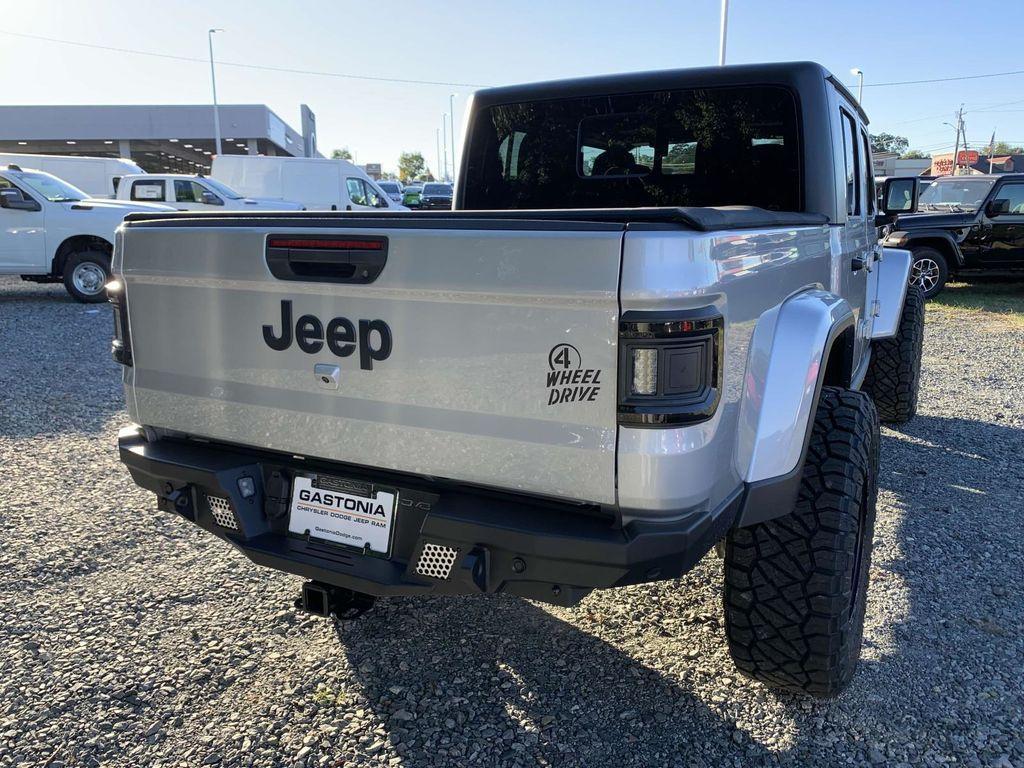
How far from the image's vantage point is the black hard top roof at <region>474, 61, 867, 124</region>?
10.8 ft

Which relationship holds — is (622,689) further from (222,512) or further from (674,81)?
(674,81)

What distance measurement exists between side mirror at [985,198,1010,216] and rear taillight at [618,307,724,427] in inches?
476

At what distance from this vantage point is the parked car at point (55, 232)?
10680 mm

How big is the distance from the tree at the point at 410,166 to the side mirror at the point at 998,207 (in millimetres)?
95425

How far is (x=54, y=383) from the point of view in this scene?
271 inches

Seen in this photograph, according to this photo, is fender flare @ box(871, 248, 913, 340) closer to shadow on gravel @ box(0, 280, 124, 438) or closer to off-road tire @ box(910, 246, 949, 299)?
shadow on gravel @ box(0, 280, 124, 438)

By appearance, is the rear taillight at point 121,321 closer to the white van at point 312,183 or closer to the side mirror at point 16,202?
the side mirror at point 16,202

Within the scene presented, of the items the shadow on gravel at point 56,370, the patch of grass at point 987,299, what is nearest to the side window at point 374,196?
the shadow on gravel at point 56,370

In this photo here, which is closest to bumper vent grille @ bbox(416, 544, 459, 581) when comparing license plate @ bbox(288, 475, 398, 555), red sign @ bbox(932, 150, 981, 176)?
license plate @ bbox(288, 475, 398, 555)

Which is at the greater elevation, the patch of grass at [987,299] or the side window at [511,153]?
the side window at [511,153]

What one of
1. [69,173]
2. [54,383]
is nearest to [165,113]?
[69,173]

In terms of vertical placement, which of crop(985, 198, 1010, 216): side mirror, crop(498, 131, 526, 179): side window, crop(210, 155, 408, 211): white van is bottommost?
crop(498, 131, 526, 179): side window

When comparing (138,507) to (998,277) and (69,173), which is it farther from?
(69,173)

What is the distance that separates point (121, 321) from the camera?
2641 mm
